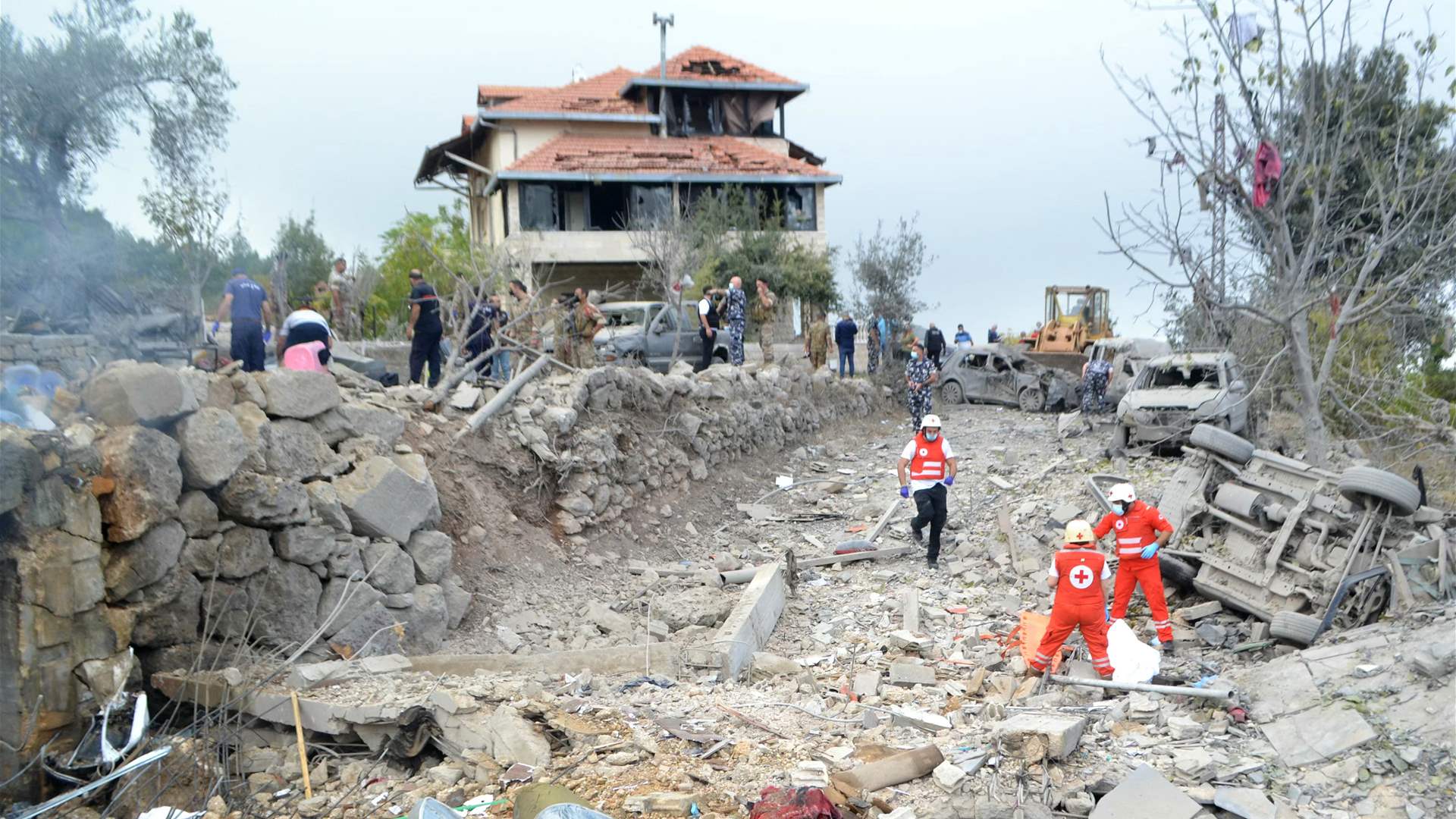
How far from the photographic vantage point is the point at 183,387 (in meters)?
6.89

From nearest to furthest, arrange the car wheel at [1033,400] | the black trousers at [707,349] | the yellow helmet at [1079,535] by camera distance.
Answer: the yellow helmet at [1079,535] < the black trousers at [707,349] < the car wheel at [1033,400]

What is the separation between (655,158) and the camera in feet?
99.0

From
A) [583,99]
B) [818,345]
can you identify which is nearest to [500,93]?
[583,99]

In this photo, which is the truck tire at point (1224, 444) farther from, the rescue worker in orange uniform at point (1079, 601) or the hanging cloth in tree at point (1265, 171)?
the hanging cloth in tree at point (1265, 171)

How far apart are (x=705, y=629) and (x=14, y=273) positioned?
32.4ft

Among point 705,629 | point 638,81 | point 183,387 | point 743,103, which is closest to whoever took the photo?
point 183,387

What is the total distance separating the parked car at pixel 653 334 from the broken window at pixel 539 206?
481 inches

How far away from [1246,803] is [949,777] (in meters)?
1.47

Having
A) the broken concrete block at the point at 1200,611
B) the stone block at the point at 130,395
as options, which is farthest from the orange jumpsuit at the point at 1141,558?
the stone block at the point at 130,395

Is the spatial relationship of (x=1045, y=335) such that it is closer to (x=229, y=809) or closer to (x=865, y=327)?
(x=865, y=327)

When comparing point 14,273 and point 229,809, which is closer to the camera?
point 229,809

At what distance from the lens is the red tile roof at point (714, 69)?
3291cm

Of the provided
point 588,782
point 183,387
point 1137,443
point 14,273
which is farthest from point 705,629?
point 14,273

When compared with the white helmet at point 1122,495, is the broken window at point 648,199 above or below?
above
